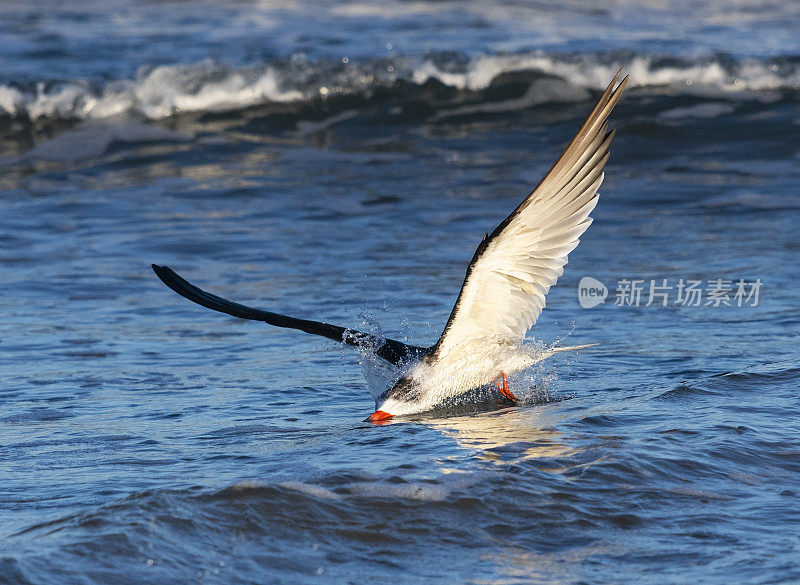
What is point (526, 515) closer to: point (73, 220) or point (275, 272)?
point (275, 272)

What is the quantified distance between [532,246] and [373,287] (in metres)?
2.92

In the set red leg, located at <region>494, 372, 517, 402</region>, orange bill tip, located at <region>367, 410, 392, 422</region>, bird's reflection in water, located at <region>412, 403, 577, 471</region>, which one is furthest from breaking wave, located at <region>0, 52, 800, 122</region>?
orange bill tip, located at <region>367, 410, 392, 422</region>

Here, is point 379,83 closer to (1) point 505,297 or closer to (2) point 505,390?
(2) point 505,390

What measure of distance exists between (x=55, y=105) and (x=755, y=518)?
11832 millimetres

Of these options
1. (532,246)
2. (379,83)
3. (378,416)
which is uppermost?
(379,83)

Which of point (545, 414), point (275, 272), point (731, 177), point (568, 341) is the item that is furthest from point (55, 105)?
point (545, 414)

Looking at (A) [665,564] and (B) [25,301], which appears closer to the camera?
(A) [665,564]

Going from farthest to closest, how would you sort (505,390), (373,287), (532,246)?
(373,287)
(505,390)
(532,246)

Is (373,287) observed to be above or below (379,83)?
below

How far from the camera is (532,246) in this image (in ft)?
16.5

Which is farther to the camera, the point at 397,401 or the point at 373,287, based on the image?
the point at 373,287

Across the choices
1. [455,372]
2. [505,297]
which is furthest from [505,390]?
[505,297]

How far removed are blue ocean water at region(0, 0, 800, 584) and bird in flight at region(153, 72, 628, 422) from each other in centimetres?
21

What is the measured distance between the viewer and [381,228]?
977 centimetres
